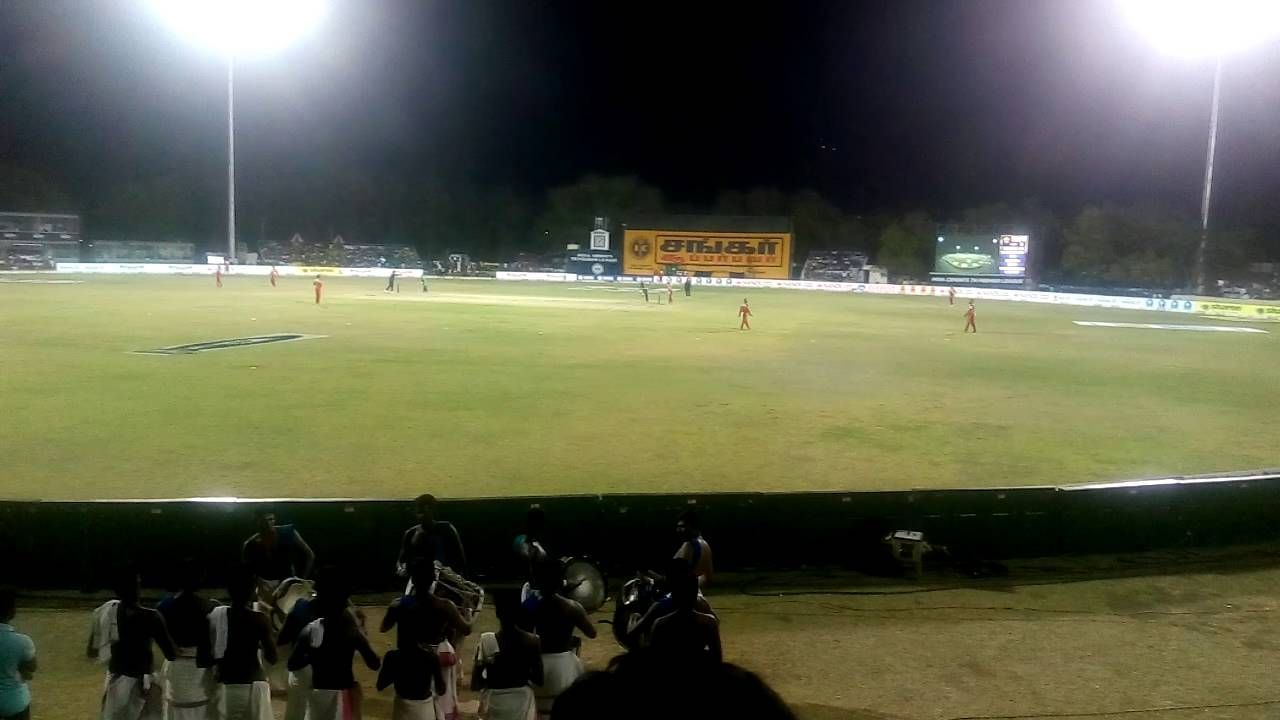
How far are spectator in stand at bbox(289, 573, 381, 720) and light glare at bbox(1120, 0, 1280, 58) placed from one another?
4411cm

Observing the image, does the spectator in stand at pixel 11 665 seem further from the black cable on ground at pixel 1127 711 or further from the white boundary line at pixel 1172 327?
the white boundary line at pixel 1172 327

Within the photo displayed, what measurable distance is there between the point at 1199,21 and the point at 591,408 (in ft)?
126

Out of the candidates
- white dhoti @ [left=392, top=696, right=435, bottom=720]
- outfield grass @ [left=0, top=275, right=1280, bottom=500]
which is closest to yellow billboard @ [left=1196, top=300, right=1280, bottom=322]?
outfield grass @ [left=0, top=275, right=1280, bottom=500]

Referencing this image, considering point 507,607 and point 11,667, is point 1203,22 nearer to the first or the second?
point 507,607

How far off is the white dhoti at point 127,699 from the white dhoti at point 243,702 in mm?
385

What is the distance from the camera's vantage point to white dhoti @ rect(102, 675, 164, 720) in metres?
5.07

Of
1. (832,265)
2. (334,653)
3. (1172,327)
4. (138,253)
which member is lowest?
(334,653)

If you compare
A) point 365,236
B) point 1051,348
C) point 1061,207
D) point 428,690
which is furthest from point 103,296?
point 1061,207

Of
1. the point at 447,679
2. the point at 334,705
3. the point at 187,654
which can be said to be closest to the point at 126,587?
the point at 187,654

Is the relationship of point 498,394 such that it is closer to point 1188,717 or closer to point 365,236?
point 1188,717

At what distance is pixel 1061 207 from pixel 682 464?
9334cm

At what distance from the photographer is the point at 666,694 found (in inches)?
60.7

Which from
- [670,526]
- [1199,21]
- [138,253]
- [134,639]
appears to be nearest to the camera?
[134,639]

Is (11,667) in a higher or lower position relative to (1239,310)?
lower
